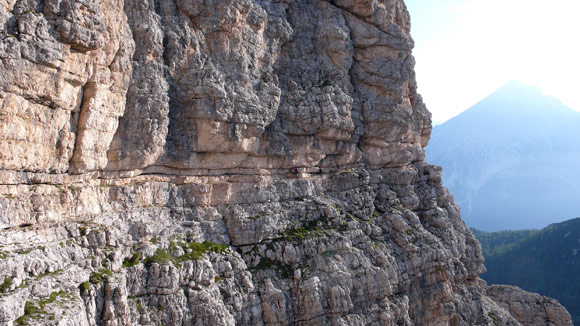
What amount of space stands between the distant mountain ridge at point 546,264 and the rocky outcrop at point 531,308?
5471 cm

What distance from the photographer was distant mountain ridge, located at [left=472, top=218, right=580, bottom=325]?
423 feet

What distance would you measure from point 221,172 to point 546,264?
127 meters

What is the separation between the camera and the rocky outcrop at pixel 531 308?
73188 millimetres

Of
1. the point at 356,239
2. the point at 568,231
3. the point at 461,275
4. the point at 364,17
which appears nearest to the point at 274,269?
the point at 356,239

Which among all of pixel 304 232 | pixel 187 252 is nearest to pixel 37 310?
pixel 187 252

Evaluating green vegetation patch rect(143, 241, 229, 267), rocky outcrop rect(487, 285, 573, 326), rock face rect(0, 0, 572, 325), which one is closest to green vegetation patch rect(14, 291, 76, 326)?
rock face rect(0, 0, 572, 325)

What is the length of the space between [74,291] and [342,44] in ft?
136

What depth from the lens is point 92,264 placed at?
1266 inches

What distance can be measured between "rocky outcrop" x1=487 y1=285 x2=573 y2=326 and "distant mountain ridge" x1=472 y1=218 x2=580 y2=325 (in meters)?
54.7

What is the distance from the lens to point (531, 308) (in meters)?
75.1

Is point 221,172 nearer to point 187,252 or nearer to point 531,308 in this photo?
point 187,252

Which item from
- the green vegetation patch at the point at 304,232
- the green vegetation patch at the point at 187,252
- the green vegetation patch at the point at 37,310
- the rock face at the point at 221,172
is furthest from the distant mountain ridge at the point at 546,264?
the green vegetation patch at the point at 37,310

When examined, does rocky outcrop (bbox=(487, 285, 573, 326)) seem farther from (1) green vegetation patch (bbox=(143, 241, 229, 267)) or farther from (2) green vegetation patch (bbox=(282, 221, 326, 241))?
(1) green vegetation patch (bbox=(143, 241, 229, 267))

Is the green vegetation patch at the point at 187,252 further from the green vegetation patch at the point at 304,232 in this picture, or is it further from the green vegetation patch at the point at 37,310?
the green vegetation patch at the point at 37,310
